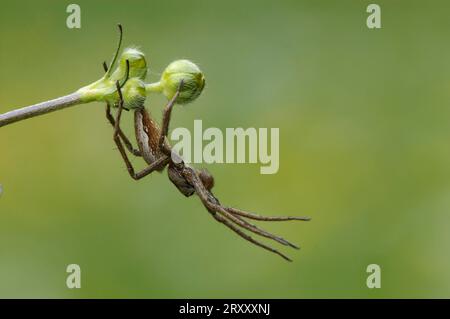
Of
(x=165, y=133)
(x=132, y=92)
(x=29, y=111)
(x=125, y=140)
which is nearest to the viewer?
(x=29, y=111)

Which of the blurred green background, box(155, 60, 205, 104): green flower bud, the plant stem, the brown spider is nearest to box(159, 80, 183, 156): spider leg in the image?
the brown spider

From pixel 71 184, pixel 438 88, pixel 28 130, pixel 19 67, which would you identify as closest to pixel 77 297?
pixel 71 184

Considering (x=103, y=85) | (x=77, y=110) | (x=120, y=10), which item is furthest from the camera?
(x=120, y=10)

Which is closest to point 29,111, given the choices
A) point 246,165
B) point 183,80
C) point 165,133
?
point 183,80

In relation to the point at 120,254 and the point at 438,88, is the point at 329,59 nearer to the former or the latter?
the point at 438,88

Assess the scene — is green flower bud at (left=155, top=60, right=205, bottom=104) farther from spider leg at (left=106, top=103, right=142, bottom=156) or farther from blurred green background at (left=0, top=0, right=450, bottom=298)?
blurred green background at (left=0, top=0, right=450, bottom=298)

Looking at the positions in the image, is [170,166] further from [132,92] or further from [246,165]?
[246,165]

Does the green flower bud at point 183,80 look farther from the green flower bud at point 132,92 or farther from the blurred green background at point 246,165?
the blurred green background at point 246,165
